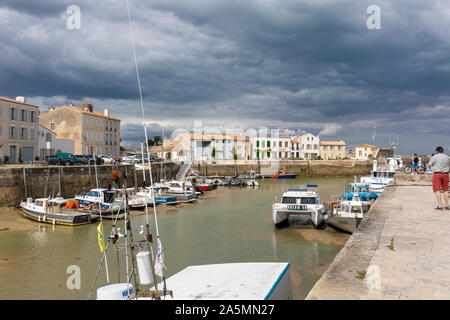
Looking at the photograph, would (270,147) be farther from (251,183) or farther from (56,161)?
(56,161)

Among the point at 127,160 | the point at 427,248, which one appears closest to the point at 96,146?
the point at 127,160

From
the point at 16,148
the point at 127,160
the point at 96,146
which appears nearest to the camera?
the point at 16,148

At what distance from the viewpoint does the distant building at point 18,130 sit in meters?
38.1

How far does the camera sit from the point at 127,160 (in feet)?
166

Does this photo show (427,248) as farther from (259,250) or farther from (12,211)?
(12,211)

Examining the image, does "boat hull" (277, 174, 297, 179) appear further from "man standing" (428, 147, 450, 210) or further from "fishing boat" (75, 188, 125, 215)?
"man standing" (428, 147, 450, 210)

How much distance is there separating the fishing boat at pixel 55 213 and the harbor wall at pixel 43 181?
360 centimetres

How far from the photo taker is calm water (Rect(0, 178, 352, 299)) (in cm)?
1297

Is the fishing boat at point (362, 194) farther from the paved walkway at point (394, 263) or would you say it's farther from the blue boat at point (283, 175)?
the blue boat at point (283, 175)

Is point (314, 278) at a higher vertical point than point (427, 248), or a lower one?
lower

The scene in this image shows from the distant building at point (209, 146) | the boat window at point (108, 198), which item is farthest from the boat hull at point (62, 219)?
the distant building at point (209, 146)

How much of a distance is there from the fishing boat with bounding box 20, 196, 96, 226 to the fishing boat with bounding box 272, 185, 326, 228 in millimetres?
13562
